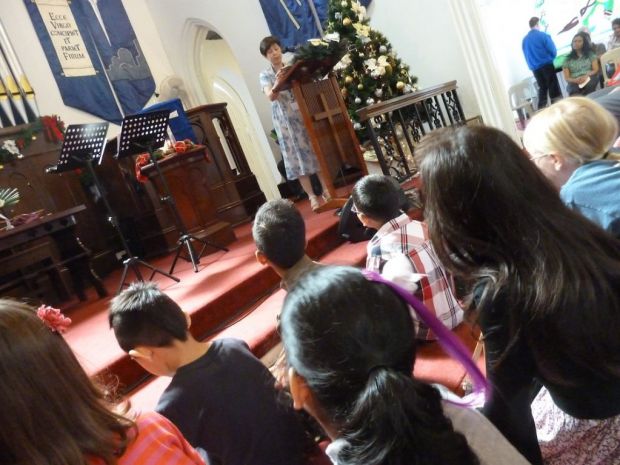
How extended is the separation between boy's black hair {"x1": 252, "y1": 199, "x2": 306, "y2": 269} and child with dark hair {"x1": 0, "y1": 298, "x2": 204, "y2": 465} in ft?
4.25

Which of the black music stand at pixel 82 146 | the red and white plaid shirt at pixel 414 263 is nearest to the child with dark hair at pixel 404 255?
the red and white plaid shirt at pixel 414 263

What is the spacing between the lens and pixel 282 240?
223 cm

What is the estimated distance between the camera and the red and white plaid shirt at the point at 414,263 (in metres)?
2.05

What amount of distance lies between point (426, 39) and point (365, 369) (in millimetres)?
5976

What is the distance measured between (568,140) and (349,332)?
119 centimetres

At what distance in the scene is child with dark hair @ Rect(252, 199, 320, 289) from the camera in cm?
223

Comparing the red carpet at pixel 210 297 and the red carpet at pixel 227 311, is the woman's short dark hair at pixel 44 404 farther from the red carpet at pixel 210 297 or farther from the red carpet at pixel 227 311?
the red carpet at pixel 210 297

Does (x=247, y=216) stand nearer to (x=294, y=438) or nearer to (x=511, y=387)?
(x=294, y=438)

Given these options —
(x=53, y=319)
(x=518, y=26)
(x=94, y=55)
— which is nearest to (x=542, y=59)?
(x=518, y=26)

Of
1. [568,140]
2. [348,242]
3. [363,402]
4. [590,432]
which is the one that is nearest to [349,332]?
[363,402]

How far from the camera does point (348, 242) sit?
4051 millimetres

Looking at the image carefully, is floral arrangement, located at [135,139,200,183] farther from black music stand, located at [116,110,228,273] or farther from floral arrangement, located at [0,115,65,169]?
floral arrangement, located at [0,115,65,169]

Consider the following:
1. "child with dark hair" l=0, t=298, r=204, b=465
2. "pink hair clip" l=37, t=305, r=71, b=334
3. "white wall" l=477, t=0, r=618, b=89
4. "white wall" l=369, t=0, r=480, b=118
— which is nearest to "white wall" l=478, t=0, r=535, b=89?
"white wall" l=477, t=0, r=618, b=89

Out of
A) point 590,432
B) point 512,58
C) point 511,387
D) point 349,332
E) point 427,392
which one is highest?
point 512,58
